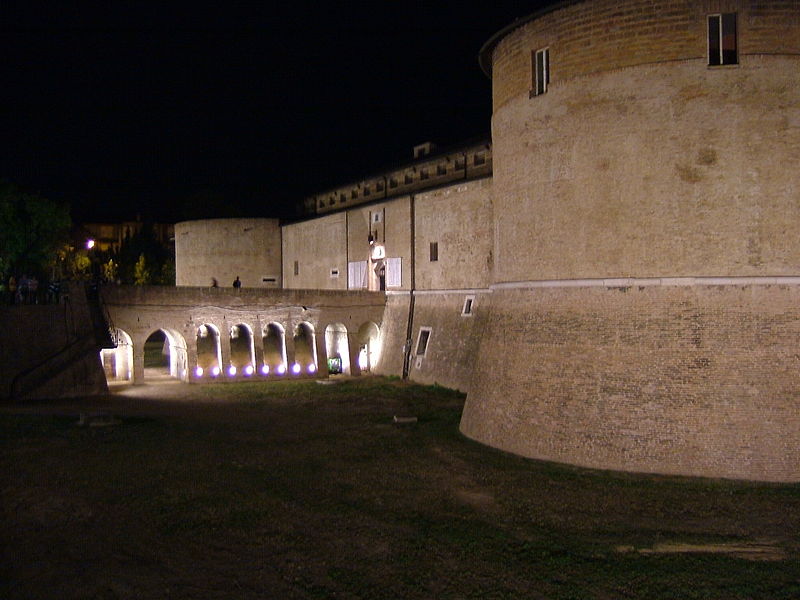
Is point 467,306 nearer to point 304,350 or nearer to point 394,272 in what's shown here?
point 394,272

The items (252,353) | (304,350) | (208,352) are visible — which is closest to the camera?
(252,353)

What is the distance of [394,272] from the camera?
34.5m

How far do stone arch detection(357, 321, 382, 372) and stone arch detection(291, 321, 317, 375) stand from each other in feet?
8.60

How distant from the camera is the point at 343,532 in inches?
472

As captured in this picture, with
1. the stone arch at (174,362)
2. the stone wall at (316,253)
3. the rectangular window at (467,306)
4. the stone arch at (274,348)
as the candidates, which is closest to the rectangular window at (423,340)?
the rectangular window at (467,306)

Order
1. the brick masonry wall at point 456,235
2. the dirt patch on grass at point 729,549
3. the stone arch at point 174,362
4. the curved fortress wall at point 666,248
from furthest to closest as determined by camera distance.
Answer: the stone arch at point 174,362 → the brick masonry wall at point 456,235 → the curved fortress wall at point 666,248 → the dirt patch on grass at point 729,549

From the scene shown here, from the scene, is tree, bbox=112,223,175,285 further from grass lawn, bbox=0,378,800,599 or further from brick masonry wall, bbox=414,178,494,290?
grass lawn, bbox=0,378,800,599

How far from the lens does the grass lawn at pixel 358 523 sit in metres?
9.93

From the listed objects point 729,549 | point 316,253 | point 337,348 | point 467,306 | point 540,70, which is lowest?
point 729,549

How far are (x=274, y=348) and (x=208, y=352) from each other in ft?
11.1

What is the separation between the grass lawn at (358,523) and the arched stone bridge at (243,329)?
10303 millimetres

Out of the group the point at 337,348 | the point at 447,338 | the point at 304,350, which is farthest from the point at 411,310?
the point at 304,350

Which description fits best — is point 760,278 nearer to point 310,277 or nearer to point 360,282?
point 360,282

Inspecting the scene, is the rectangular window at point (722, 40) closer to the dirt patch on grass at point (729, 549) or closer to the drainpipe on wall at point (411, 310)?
the dirt patch on grass at point (729, 549)
